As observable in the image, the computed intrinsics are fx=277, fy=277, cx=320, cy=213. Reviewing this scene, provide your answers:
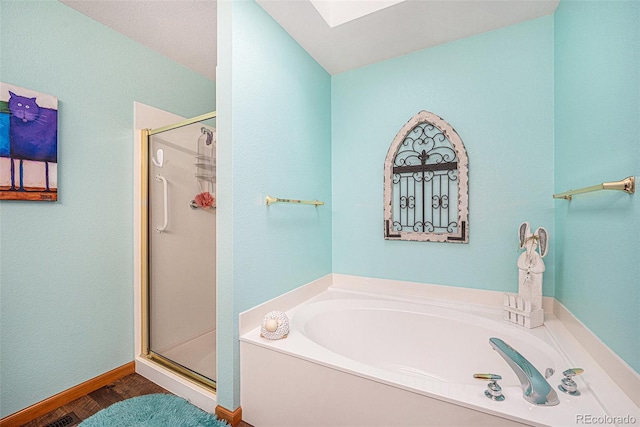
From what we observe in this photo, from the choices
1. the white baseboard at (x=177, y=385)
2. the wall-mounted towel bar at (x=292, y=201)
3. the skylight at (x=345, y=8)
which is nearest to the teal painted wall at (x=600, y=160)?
the skylight at (x=345, y=8)

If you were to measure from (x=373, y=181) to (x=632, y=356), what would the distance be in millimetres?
1532

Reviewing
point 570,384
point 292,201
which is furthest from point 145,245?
point 570,384

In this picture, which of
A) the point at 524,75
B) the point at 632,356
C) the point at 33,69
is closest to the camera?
the point at 632,356

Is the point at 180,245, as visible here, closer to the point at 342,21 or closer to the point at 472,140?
the point at 342,21

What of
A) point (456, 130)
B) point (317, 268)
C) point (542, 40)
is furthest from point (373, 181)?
point (542, 40)

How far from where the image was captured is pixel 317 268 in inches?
82.0

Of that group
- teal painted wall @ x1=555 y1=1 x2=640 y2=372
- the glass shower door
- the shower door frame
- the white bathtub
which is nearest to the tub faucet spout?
the white bathtub

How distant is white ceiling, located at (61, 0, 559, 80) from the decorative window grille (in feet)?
1.70

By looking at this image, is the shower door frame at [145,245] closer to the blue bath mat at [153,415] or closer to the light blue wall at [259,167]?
the blue bath mat at [153,415]

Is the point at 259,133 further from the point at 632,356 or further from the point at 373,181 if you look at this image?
the point at 632,356

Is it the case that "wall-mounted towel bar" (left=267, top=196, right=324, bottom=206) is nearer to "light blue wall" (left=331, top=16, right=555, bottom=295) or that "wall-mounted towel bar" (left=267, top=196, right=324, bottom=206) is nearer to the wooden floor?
"light blue wall" (left=331, top=16, right=555, bottom=295)

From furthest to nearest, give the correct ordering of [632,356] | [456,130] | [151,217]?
1. [151,217]
2. [456,130]
3. [632,356]

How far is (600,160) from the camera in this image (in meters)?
1.08

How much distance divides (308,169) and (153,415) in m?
1.66
